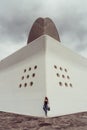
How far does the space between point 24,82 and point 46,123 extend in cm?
1182

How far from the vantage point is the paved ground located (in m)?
6.88

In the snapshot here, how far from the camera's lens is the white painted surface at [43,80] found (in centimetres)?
1617

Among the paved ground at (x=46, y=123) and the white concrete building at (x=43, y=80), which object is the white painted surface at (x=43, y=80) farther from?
the paved ground at (x=46, y=123)

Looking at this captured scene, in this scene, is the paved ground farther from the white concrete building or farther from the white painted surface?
the white painted surface

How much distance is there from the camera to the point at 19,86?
19.1 meters

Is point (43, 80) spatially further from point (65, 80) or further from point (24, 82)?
point (65, 80)

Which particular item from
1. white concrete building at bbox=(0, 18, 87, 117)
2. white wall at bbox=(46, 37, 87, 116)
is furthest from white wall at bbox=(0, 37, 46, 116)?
white wall at bbox=(46, 37, 87, 116)

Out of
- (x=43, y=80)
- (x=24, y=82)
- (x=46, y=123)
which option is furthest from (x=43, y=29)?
(x=46, y=123)

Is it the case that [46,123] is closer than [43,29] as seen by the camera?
Yes


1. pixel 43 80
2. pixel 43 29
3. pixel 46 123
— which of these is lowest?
pixel 46 123

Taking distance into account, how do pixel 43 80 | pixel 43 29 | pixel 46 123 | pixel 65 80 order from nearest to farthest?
pixel 46 123
pixel 43 80
pixel 65 80
pixel 43 29

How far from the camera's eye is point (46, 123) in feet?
23.1

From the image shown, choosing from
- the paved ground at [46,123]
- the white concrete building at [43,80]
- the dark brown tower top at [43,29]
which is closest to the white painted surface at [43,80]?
the white concrete building at [43,80]

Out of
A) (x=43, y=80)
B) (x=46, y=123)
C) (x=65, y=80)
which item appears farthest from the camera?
(x=65, y=80)
